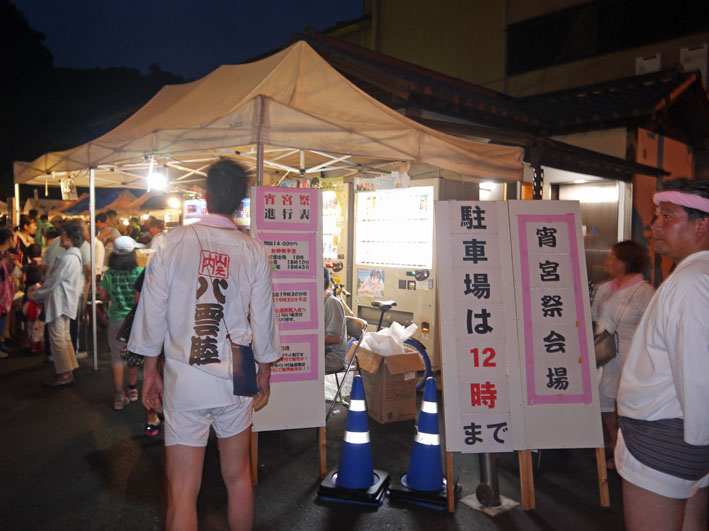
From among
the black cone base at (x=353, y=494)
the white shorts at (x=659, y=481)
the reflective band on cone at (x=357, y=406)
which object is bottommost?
the black cone base at (x=353, y=494)

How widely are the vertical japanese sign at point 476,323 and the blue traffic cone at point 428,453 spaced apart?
0.24m

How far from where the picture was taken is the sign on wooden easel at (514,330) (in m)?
3.62

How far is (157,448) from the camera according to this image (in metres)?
4.61

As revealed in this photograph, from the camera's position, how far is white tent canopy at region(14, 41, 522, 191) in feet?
14.0

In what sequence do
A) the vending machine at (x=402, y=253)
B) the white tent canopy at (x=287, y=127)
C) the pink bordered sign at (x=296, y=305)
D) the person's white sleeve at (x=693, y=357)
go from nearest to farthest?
the person's white sleeve at (x=693, y=357) < the pink bordered sign at (x=296, y=305) < the white tent canopy at (x=287, y=127) < the vending machine at (x=402, y=253)

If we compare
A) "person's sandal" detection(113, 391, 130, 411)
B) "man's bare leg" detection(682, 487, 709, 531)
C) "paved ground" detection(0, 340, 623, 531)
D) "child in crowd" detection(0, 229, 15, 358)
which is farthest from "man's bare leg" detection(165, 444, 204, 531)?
"child in crowd" detection(0, 229, 15, 358)

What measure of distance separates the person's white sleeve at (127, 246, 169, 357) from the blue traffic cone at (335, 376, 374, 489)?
177 centimetres

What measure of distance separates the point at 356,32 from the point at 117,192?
1072 cm

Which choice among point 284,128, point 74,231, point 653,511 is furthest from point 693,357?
point 74,231

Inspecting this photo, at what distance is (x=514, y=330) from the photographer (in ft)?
12.2

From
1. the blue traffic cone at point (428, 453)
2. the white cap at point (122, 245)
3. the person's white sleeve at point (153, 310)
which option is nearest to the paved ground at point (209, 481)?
the blue traffic cone at point (428, 453)

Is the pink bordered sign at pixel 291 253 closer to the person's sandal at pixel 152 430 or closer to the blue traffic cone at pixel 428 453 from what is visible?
the blue traffic cone at pixel 428 453

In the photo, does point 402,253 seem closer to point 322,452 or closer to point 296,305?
point 296,305

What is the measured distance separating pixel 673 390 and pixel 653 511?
527 millimetres
